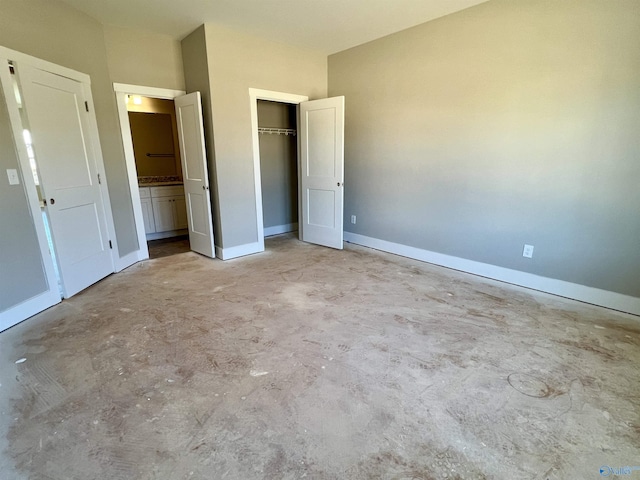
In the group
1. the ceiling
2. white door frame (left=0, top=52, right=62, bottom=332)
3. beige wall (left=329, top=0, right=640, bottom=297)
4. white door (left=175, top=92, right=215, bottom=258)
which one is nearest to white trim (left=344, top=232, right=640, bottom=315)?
beige wall (left=329, top=0, right=640, bottom=297)

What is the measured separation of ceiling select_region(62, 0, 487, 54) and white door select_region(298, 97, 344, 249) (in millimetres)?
819

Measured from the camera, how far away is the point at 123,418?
1.62 m

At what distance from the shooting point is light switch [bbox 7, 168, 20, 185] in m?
2.48

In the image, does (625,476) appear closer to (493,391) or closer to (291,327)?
(493,391)

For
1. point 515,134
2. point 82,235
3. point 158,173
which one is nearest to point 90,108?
point 82,235

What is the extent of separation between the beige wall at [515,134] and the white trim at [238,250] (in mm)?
1845

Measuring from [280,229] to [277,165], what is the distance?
1.09 metres

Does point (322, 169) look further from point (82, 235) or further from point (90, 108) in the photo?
point (82, 235)

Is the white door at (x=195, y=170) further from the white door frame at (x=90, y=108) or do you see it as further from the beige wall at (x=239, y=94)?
the white door frame at (x=90, y=108)

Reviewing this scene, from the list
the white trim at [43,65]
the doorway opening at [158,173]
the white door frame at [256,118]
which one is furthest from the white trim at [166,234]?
the white trim at [43,65]

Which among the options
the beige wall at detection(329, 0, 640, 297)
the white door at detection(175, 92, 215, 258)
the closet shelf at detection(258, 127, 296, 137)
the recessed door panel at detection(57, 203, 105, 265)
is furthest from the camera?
the closet shelf at detection(258, 127, 296, 137)

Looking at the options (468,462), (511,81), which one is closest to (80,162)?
(468,462)

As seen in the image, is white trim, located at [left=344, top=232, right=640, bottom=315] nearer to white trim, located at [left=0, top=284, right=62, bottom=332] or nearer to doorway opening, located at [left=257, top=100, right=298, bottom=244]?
doorway opening, located at [left=257, top=100, right=298, bottom=244]

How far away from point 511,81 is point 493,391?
9.09ft
